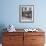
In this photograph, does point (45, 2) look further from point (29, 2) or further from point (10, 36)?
point (10, 36)

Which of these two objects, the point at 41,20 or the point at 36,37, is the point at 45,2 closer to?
the point at 41,20

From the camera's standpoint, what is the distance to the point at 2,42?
3.72 meters

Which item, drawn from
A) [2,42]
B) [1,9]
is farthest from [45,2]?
[2,42]

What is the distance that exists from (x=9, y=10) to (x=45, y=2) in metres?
1.17

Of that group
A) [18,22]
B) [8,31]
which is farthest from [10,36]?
[18,22]

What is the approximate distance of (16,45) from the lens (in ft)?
12.2

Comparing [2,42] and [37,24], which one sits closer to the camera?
[2,42]

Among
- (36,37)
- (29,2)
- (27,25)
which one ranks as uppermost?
(29,2)

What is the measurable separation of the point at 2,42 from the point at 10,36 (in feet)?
0.96

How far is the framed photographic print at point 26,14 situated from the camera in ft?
13.5

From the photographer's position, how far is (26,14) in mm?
4164

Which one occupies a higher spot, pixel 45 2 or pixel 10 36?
pixel 45 2

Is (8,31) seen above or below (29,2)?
below

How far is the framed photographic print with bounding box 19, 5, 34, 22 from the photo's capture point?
413 cm
